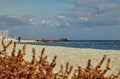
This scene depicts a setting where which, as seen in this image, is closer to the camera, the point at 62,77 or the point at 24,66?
the point at 24,66

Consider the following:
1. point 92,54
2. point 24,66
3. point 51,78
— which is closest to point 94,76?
point 51,78

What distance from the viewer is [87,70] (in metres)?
3.36

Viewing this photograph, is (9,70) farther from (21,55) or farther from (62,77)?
(62,77)

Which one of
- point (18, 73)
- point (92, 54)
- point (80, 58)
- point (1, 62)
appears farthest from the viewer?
point (92, 54)

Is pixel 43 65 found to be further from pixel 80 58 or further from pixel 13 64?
pixel 80 58

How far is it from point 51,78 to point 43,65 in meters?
0.13

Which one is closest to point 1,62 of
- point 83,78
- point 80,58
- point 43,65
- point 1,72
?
point 1,72

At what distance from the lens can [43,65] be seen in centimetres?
339

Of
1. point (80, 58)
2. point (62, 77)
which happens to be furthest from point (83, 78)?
point (80, 58)

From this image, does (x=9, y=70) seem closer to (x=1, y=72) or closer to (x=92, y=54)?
(x=1, y=72)

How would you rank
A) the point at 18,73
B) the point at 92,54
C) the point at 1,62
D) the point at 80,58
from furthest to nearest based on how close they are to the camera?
the point at 92,54
the point at 80,58
the point at 1,62
the point at 18,73

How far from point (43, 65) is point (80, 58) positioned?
17.6 meters

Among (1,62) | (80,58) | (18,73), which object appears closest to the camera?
(18,73)

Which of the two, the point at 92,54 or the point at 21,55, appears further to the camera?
the point at 92,54
